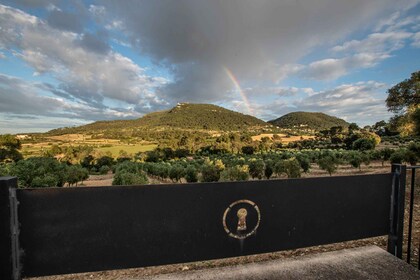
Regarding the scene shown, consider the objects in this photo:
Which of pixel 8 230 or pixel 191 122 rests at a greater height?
pixel 191 122

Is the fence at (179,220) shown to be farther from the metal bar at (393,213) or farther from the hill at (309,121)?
the hill at (309,121)

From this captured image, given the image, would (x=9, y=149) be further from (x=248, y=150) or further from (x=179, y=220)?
(x=179, y=220)

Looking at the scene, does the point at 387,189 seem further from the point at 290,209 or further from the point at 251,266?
the point at 251,266

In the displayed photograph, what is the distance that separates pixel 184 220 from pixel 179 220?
0.05 m

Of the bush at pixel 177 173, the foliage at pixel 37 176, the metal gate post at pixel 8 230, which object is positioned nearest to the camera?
the metal gate post at pixel 8 230

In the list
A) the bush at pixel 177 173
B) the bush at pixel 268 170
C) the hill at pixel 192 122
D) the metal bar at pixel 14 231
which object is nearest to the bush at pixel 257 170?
the bush at pixel 268 170

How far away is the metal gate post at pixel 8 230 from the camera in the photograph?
2076 millimetres

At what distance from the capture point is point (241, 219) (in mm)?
2770

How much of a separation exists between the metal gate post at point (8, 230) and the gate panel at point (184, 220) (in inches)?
2.6

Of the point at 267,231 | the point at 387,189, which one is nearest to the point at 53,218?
the point at 267,231

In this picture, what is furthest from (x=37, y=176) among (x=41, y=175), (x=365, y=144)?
(x=365, y=144)

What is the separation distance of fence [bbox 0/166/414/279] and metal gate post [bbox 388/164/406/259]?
0.5 inches

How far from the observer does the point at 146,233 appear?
250cm

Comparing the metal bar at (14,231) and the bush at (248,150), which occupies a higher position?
the metal bar at (14,231)
